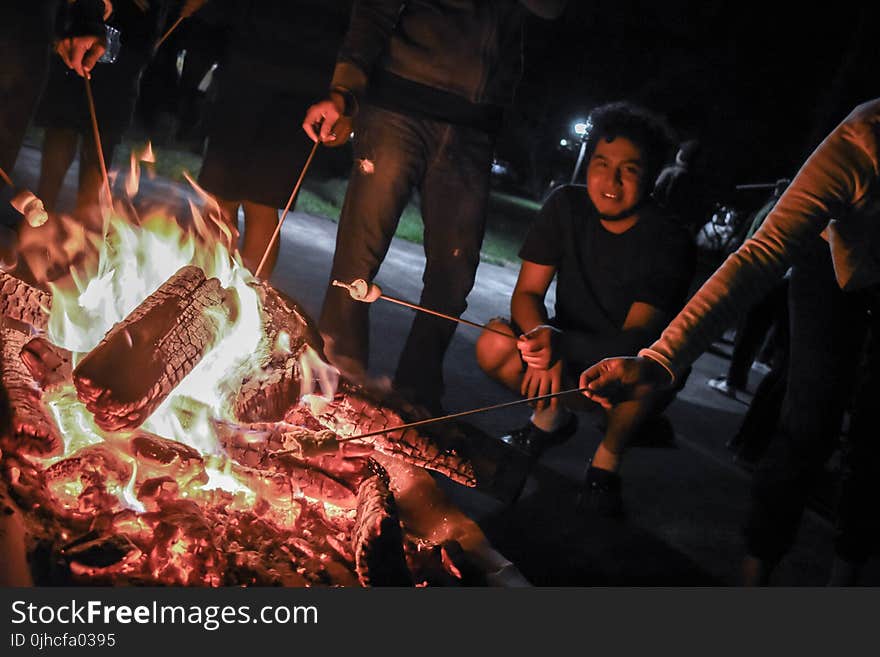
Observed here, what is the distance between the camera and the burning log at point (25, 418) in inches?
70.2

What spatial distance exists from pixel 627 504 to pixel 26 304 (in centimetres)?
248

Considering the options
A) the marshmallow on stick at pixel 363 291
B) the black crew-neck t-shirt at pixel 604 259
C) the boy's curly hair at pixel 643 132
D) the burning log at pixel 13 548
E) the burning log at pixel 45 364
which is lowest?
the burning log at pixel 13 548

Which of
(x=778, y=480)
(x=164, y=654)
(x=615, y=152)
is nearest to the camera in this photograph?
(x=164, y=654)

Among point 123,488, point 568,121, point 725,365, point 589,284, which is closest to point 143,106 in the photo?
point 589,284

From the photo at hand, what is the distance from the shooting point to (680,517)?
309cm

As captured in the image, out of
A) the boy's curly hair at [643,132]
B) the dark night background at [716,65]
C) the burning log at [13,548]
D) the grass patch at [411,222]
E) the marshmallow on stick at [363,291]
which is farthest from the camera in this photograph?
the dark night background at [716,65]

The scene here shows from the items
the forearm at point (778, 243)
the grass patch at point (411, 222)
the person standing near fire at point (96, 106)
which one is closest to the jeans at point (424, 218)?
the forearm at point (778, 243)

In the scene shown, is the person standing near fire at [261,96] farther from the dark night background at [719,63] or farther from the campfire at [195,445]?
the dark night background at [719,63]

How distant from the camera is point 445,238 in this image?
3.15 metres

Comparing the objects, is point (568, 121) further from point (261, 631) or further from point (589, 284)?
point (261, 631)

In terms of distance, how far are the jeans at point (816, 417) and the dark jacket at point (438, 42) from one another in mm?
1577

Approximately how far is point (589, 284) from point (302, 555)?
1834 millimetres

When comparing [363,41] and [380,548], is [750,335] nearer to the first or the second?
[363,41]

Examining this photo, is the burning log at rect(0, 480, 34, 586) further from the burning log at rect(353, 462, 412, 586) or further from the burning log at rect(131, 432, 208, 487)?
the burning log at rect(353, 462, 412, 586)
